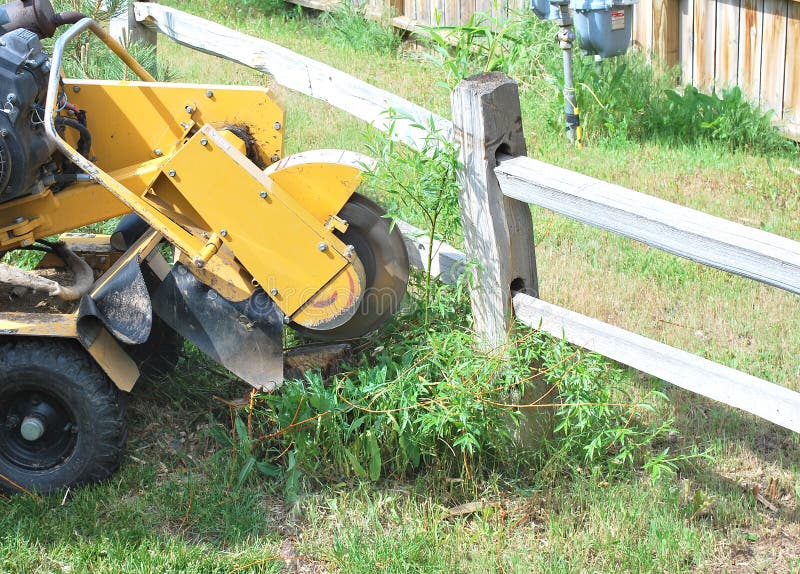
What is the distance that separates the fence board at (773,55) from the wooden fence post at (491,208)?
163 inches

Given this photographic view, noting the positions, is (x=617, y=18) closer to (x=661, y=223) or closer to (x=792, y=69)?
(x=792, y=69)

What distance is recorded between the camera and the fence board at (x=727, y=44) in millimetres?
7488

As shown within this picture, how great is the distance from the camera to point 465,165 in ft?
12.3

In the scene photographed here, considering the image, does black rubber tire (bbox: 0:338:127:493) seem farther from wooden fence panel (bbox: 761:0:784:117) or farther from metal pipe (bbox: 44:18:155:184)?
wooden fence panel (bbox: 761:0:784:117)

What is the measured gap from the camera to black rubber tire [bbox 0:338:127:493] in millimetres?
4023

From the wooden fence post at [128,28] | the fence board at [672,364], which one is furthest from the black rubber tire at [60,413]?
the wooden fence post at [128,28]

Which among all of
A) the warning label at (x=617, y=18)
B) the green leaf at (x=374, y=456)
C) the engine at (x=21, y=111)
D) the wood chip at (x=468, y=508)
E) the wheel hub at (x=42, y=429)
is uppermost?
the engine at (x=21, y=111)

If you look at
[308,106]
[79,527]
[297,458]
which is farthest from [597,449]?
[308,106]

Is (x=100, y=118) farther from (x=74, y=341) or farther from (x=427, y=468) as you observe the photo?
(x=427, y=468)

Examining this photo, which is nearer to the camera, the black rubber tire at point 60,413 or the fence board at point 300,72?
the black rubber tire at point 60,413

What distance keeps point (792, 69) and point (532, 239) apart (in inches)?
163

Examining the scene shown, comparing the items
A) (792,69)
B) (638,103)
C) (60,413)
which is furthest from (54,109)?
(792,69)

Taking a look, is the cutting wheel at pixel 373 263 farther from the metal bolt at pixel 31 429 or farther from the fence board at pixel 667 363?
the metal bolt at pixel 31 429

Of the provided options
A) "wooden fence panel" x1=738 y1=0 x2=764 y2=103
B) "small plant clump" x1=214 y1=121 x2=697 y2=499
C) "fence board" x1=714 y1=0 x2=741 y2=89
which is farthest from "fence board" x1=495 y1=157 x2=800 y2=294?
"fence board" x1=714 y1=0 x2=741 y2=89
